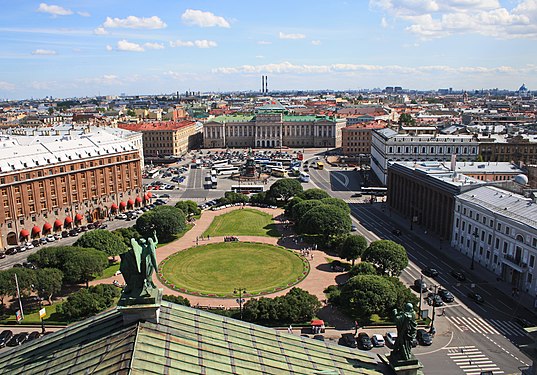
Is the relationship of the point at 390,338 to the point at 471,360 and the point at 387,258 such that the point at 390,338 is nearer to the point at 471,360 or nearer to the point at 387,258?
the point at 471,360

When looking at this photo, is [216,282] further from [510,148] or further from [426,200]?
[510,148]

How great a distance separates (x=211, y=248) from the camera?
101 m

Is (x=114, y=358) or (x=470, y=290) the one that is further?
(x=470, y=290)

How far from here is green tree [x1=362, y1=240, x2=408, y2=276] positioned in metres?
79.2

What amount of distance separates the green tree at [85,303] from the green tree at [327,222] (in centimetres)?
4630

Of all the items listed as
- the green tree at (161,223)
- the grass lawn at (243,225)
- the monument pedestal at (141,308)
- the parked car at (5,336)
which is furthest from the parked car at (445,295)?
the parked car at (5,336)

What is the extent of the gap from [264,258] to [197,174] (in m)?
106

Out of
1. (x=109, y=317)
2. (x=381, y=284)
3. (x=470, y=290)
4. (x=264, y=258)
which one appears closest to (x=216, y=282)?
(x=264, y=258)

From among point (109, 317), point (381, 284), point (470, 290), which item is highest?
point (109, 317)

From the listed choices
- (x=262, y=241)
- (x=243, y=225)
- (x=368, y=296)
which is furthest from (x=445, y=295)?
(x=243, y=225)

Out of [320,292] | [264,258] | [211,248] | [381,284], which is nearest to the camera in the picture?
[381,284]

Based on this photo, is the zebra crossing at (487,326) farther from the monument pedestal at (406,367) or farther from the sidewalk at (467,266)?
the monument pedestal at (406,367)

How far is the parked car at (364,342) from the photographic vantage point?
60.4 metres

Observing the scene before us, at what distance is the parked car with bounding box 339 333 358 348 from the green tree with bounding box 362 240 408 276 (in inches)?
795
